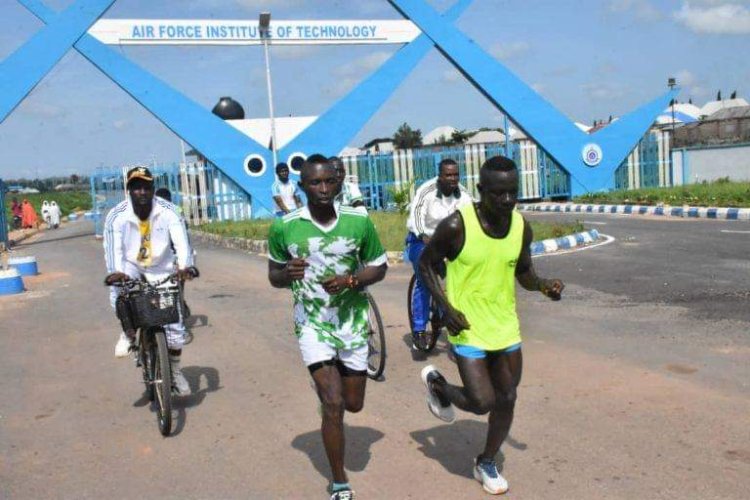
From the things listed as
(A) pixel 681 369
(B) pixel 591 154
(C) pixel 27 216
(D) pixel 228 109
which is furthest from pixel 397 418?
(D) pixel 228 109

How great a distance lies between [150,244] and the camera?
571 cm

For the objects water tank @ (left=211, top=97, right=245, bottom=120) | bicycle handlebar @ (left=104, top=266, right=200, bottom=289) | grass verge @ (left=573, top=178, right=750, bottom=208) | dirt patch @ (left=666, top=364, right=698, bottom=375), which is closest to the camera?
bicycle handlebar @ (left=104, top=266, right=200, bottom=289)

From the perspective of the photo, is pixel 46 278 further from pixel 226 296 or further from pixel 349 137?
pixel 349 137

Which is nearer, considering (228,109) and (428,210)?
(428,210)

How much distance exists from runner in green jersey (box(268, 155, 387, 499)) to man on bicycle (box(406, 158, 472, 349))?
2.58 meters

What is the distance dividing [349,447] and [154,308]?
157 cm

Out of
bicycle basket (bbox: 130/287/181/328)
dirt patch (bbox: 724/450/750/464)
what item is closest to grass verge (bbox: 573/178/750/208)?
dirt patch (bbox: 724/450/750/464)

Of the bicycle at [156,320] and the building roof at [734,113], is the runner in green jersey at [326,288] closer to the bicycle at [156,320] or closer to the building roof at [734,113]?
the bicycle at [156,320]

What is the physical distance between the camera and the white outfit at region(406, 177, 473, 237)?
6.59 m

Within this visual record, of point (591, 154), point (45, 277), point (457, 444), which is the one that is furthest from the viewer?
point (591, 154)

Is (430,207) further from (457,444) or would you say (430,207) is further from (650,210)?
(650,210)

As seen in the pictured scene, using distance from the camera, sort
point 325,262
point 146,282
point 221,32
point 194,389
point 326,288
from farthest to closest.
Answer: point 221,32 < point 194,389 < point 146,282 < point 325,262 < point 326,288

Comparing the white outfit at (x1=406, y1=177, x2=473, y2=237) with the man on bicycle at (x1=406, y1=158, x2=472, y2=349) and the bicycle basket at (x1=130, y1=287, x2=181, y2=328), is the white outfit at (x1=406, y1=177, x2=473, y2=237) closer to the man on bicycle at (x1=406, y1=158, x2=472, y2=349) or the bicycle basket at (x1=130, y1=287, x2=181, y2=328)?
the man on bicycle at (x1=406, y1=158, x2=472, y2=349)

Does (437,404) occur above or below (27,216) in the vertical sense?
below
